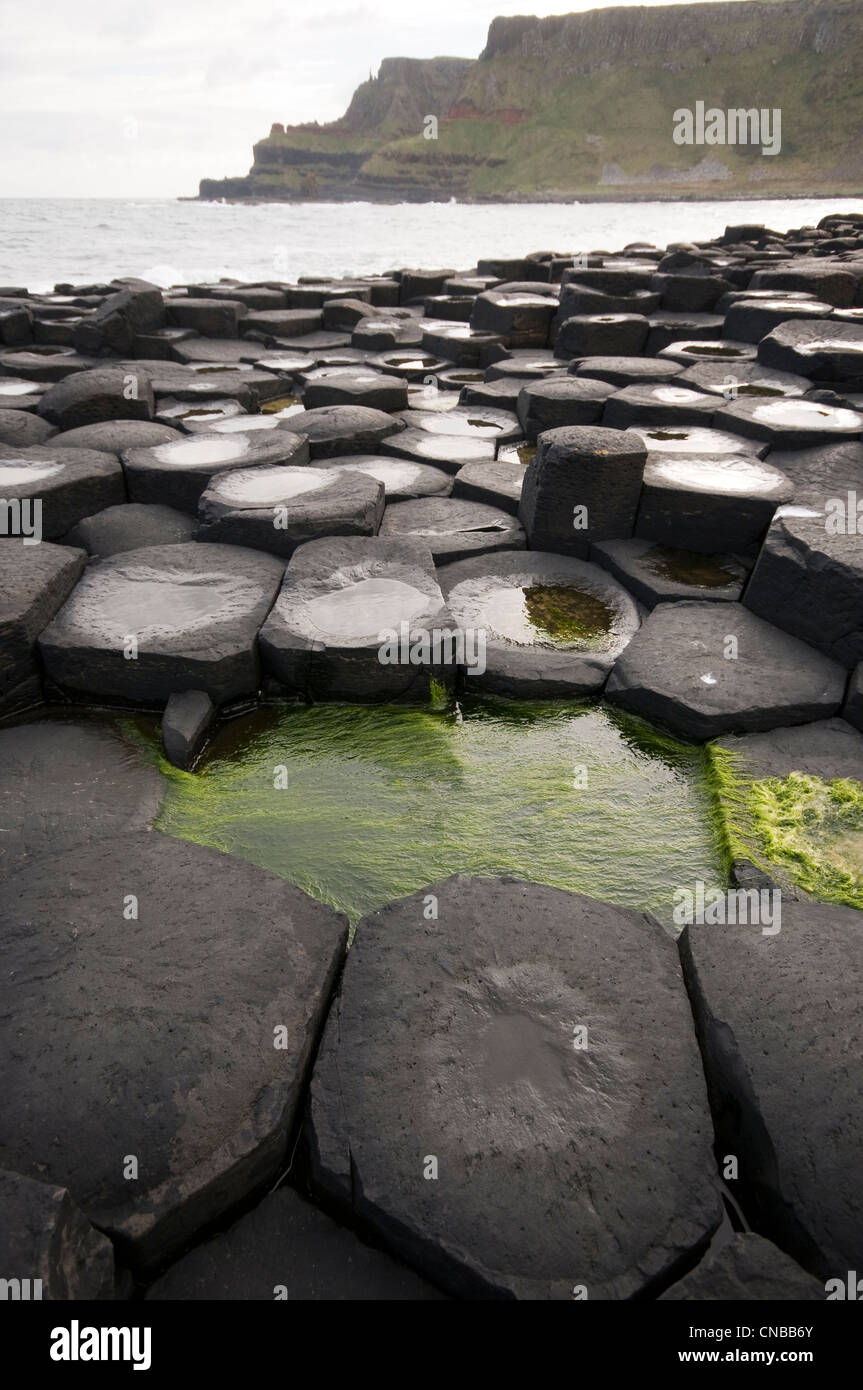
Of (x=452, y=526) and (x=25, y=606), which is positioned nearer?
(x=25, y=606)

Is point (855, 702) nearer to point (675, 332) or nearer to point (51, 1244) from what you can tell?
point (51, 1244)

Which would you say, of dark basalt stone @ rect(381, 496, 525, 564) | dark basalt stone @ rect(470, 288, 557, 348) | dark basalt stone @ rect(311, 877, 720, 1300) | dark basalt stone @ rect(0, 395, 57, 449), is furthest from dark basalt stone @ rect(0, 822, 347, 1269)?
dark basalt stone @ rect(470, 288, 557, 348)

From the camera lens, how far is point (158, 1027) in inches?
63.9

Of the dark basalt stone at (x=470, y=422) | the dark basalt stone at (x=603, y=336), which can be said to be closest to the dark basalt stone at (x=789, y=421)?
the dark basalt stone at (x=470, y=422)

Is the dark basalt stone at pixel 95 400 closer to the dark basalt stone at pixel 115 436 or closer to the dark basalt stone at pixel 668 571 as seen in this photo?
the dark basalt stone at pixel 115 436

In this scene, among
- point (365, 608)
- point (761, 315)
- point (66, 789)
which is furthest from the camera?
point (761, 315)

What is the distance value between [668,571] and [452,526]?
3.92 ft

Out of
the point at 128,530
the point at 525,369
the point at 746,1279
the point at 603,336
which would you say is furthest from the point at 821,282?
the point at 746,1279

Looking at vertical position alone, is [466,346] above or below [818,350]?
above

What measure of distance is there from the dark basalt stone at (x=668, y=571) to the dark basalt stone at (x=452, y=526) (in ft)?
1.67

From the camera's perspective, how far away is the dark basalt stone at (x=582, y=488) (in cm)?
376

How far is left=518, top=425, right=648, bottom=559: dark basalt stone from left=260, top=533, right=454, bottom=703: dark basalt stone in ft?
2.46

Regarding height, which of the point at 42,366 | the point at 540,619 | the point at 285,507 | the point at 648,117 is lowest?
the point at 540,619
